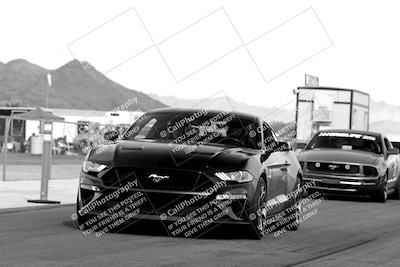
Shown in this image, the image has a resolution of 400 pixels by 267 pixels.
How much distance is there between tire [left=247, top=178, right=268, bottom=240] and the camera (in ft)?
37.4

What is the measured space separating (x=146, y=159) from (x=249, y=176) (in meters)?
1.19

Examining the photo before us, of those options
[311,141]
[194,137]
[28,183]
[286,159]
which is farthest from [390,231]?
[28,183]

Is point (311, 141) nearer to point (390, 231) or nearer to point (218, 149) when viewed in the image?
point (390, 231)

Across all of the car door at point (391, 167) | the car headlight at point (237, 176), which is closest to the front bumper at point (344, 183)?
the car door at point (391, 167)

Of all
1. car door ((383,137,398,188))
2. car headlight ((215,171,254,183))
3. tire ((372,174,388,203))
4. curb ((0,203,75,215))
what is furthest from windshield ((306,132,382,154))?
car headlight ((215,171,254,183))

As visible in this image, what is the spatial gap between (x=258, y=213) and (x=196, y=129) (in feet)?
5.07

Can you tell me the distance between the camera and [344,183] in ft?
70.8

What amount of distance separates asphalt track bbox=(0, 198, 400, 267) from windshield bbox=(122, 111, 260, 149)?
1.11 meters

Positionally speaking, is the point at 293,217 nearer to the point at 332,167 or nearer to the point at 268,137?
the point at 268,137

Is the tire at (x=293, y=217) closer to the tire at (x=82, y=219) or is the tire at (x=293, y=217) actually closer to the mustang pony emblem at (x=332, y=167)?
the tire at (x=82, y=219)

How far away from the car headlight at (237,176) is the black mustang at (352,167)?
34.4 ft

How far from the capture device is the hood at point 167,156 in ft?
36.4

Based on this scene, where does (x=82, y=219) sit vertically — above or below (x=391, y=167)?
above

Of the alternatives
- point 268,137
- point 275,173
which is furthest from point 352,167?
point 275,173
